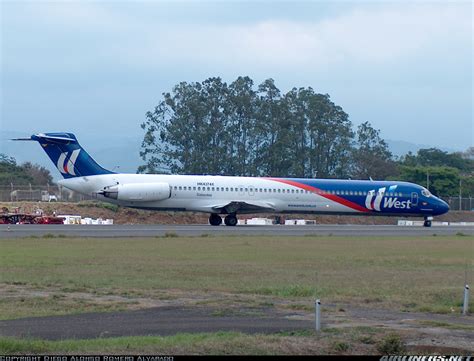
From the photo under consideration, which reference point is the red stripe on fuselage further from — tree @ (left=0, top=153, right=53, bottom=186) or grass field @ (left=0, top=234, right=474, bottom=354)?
tree @ (left=0, top=153, right=53, bottom=186)

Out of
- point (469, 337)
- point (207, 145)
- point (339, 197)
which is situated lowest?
point (469, 337)

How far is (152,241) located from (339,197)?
22.1 m

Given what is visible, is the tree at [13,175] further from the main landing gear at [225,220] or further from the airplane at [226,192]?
the main landing gear at [225,220]

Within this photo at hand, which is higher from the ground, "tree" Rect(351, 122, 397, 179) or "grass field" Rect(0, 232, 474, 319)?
"tree" Rect(351, 122, 397, 179)

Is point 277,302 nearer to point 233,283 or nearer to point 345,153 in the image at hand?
point 233,283

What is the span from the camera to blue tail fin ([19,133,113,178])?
5656cm

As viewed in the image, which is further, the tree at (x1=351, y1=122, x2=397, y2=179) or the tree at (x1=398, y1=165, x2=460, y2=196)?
the tree at (x1=351, y1=122, x2=397, y2=179)

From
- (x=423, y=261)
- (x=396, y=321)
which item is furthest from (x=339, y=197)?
(x=396, y=321)

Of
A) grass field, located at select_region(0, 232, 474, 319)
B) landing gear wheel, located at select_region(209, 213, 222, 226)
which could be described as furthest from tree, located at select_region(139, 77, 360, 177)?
grass field, located at select_region(0, 232, 474, 319)

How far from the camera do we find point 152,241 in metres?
40.7

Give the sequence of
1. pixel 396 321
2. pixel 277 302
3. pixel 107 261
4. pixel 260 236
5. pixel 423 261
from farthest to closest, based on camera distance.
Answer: pixel 260 236 → pixel 423 261 → pixel 107 261 → pixel 277 302 → pixel 396 321

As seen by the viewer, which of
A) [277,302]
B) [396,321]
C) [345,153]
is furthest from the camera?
[345,153]

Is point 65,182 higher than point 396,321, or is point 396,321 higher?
point 65,182

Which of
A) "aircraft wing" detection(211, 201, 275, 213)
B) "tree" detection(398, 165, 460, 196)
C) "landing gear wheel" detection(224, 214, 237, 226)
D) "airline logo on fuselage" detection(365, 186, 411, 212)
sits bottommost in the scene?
"landing gear wheel" detection(224, 214, 237, 226)
